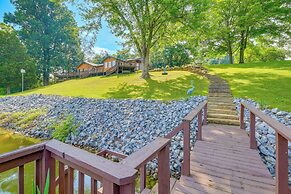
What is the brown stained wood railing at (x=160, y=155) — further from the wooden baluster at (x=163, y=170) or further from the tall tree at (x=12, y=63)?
the tall tree at (x=12, y=63)

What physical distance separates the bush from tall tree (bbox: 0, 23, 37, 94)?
59.1 ft

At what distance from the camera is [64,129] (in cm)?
776

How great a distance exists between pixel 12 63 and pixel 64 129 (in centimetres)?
1928

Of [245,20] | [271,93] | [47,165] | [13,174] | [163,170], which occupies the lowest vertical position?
[13,174]

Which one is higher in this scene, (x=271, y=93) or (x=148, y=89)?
(x=148, y=89)

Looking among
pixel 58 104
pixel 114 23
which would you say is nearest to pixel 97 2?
pixel 114 23

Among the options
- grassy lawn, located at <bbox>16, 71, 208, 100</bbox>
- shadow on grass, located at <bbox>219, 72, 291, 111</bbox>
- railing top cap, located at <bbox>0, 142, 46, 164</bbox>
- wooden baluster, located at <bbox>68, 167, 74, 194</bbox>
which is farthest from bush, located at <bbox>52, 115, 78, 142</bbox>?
shadow on grass, located at <bbox>219, 72, 291, 111</bbox>

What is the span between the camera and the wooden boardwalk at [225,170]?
2668 mm

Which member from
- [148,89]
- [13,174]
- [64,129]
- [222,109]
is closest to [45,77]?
[148,89]

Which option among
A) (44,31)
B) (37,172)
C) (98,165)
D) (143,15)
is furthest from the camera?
(44,31)

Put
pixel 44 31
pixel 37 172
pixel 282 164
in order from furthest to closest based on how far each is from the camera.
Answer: pixel 44 31, pixel 282 164, pixel 37 172

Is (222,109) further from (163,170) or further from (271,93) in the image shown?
(163,170)

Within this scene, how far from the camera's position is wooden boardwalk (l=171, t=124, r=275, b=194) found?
2668 millimetres

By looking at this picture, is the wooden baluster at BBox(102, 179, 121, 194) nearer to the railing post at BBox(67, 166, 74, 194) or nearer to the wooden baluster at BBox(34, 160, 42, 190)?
the railing post at BBox(67, 166, 74, 194)
